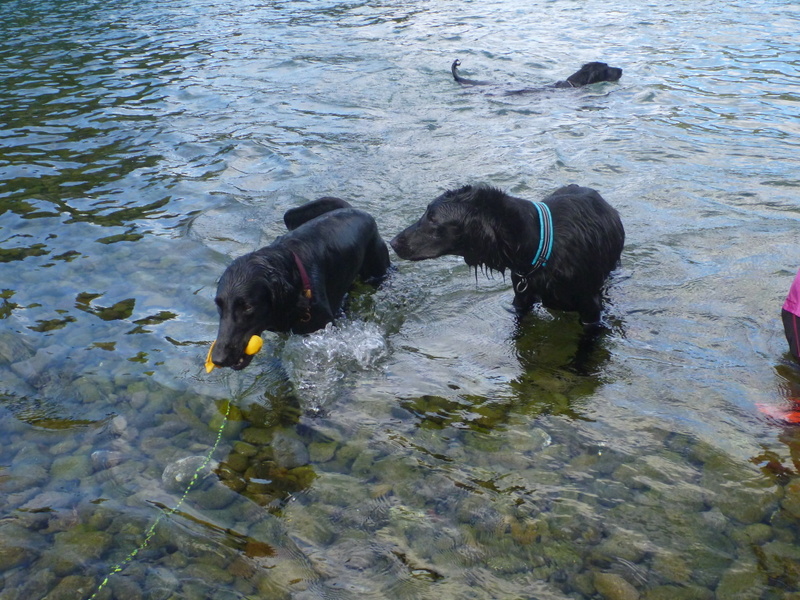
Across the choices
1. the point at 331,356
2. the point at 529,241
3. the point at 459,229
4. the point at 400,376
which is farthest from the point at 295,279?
the point at 529,241

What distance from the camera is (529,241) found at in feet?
18.6

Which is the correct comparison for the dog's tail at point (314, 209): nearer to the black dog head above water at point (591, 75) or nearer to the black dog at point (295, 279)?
the black dog at point (295, 279)

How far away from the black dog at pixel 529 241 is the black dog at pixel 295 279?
0.74m

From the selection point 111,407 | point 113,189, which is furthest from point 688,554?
point 113,189

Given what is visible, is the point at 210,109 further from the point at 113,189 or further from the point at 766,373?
the point at 766,373

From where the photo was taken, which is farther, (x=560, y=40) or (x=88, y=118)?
(x=560, y=40)

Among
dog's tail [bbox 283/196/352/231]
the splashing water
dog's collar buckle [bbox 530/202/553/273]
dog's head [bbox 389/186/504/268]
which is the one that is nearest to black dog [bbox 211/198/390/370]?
dog's tail [bbox 283/196/352/231]

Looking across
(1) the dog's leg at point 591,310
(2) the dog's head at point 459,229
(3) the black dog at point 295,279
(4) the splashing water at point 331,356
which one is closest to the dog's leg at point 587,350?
(1) the dog's leg at point 591,310

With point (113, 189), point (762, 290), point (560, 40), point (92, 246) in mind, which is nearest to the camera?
point (762, 290)

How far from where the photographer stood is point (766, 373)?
18.0ft

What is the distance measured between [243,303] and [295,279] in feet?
1.90

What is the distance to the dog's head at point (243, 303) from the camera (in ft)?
16.8

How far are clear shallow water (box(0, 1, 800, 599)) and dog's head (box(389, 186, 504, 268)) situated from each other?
3.07 feet

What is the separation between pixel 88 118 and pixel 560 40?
12.1 meters
